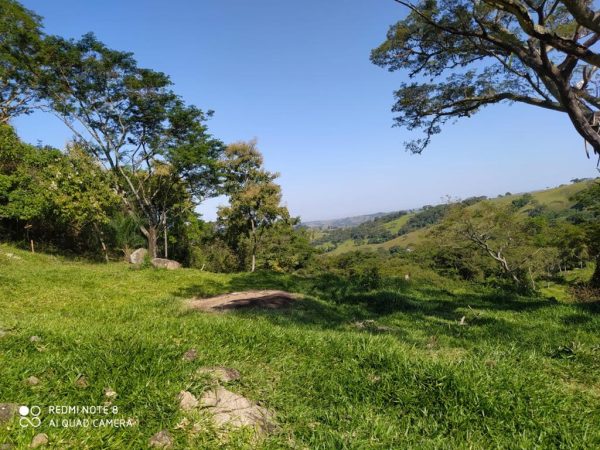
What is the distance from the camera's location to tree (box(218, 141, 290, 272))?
3159cm

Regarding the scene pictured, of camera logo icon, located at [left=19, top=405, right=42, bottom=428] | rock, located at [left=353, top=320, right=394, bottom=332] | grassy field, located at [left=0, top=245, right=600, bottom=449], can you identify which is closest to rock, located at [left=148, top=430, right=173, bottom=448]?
grassy field, located at [left=0, top=245, right=600, bottom=449]

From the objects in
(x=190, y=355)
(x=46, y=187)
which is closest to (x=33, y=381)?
(x=190, y=355)

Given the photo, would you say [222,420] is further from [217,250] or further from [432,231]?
[432,231]

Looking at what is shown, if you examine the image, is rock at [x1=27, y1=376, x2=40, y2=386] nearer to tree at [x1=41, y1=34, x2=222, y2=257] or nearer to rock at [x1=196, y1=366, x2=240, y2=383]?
rock at [x1=196, y1=366, x2=240, y2=383]

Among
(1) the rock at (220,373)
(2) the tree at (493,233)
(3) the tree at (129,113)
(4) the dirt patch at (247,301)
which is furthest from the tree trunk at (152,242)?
(2) the tree at (493,233)

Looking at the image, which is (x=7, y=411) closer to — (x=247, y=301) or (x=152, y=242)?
(x=247, y=301)

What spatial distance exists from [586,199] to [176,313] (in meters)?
57.1

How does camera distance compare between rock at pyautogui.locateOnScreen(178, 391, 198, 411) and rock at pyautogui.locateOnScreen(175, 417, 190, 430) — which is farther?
rock at pyautogui.locateOnScreen(178, 391, 198, 411)

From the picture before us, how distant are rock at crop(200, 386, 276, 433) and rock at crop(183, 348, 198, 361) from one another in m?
0.77

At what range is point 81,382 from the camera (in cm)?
353

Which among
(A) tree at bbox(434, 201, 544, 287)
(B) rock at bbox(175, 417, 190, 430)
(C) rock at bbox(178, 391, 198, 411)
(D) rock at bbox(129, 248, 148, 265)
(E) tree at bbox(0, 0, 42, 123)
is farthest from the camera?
(A) tree at bbox(434, 201, 544, 287)

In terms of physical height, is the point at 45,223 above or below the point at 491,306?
above

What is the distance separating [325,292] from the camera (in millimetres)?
12398

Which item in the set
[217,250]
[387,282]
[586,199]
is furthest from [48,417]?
[586,199]
